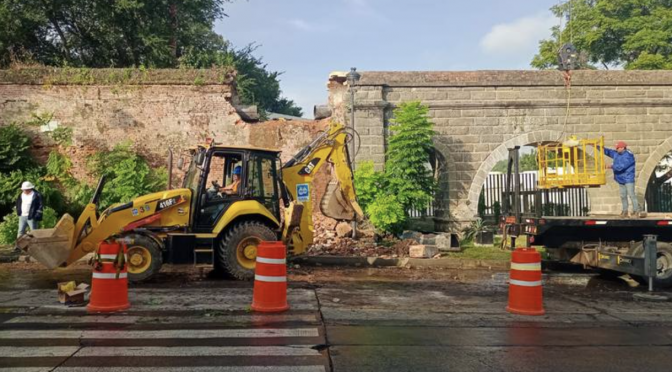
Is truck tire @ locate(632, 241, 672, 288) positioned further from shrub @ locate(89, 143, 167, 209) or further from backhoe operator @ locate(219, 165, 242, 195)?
shrub @ locate(89, 143, 167, 209)

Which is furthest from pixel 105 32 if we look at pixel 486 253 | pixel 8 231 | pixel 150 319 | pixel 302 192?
pixel 150 319

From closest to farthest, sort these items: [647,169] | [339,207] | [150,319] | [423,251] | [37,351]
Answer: [37,351]
[150,319]
[339,207]
[423,251]
[647,169]

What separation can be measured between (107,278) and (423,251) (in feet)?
27.8

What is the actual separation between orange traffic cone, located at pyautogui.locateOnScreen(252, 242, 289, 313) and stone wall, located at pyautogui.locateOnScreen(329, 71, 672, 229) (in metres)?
10.2

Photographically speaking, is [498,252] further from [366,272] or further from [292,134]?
[292,134]

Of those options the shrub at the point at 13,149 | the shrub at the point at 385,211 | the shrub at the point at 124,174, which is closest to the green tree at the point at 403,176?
the shrub at the point at 385,211

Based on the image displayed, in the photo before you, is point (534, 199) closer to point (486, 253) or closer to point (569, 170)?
point (569, 170)

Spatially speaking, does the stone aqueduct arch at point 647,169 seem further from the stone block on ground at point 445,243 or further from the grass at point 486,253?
the stone block on ground at point 445,243

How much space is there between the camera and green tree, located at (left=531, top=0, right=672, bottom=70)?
3006 centimetres

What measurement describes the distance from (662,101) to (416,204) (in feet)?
31.0

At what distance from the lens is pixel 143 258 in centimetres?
1017

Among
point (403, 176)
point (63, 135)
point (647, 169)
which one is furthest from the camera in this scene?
point (647, 169)

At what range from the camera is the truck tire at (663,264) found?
36.2 ft

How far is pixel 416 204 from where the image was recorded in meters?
16.0
